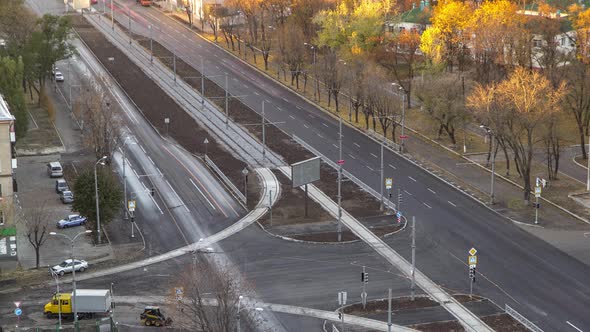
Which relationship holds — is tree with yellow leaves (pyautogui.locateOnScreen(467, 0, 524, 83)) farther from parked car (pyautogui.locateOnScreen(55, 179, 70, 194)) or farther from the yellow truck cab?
the yellow truck cab

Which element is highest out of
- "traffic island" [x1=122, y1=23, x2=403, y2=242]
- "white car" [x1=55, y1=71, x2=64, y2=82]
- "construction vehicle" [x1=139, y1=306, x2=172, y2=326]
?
"white car" [x1=55, y1=71, x2=64, y2=82]

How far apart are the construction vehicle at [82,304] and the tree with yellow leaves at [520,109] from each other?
145 ft

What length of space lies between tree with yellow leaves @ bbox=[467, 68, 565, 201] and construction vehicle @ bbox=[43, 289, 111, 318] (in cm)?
4420

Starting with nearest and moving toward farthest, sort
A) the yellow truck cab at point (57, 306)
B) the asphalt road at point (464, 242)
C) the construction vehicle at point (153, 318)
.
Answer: the construction vehicle at point (153, 318) < the yellow truck cab at point (57, 306) < the asphalt road at point (464, 242)

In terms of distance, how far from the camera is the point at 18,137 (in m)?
114

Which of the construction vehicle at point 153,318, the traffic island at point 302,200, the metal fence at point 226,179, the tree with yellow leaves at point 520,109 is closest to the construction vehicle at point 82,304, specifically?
the construction vehicle at point 153,318

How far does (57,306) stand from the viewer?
71.4 m

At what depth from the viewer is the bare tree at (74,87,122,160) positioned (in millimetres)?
108812

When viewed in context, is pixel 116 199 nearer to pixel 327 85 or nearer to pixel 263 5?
pixel 327 85

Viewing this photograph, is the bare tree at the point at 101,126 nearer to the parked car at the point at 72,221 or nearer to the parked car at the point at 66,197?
the parked car at the point at 66,197

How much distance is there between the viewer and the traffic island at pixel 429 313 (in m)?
70.3

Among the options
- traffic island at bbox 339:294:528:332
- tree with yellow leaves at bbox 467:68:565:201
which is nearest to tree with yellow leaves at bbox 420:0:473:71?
tree with yellow leaves at bbox 467:68:565:201

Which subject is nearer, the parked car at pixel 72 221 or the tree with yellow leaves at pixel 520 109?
the parked car at pixel 72 221

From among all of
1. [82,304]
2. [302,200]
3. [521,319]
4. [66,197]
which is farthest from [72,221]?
[521,319]
